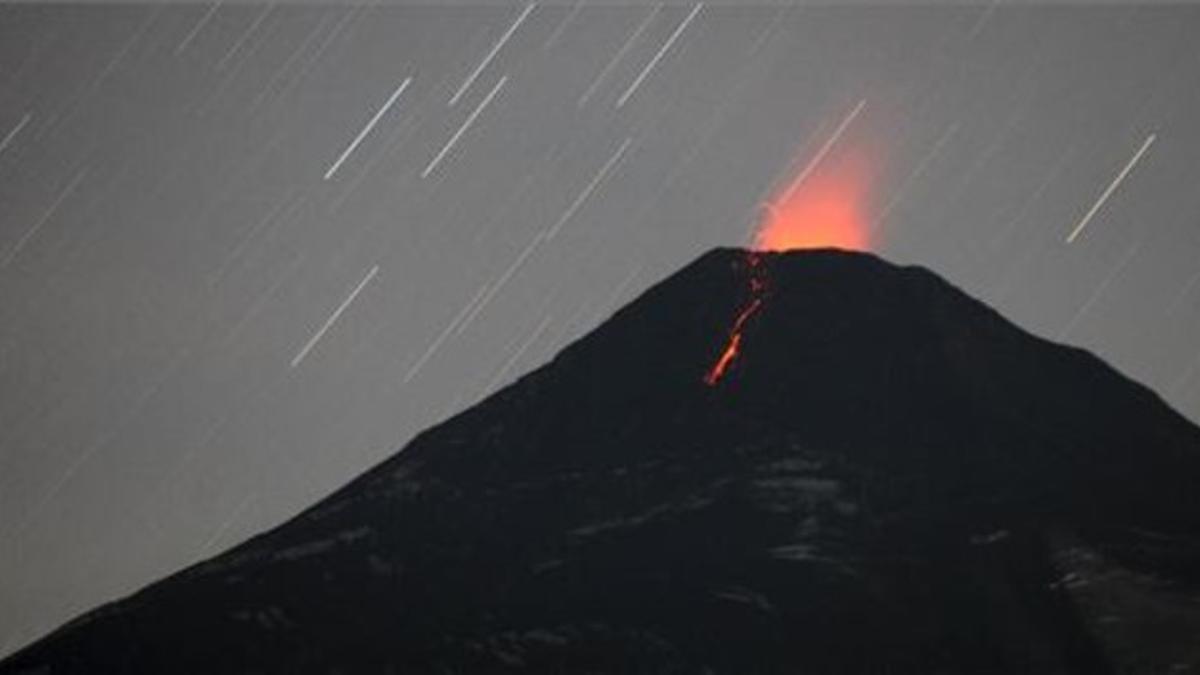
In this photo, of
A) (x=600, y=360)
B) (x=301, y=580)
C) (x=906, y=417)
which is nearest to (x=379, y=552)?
(x=301, y=580)

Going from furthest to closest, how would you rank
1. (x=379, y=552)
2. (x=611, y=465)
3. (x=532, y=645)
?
1. (x=611, y=465)
2. (x=379, y=552)
3. (x=532, y=645)

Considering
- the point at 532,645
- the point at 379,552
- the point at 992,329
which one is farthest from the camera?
the point at 992,329

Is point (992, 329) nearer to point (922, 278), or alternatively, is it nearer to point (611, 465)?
point (922, 278)

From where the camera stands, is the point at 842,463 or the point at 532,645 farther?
the point at 842,463

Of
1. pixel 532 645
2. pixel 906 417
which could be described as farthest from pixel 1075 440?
pixel 532 645

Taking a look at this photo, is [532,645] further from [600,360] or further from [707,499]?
[600,360]

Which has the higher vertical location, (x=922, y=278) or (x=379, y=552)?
(x=922, y=278)

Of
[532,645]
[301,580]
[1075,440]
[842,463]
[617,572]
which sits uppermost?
[1075,440]
